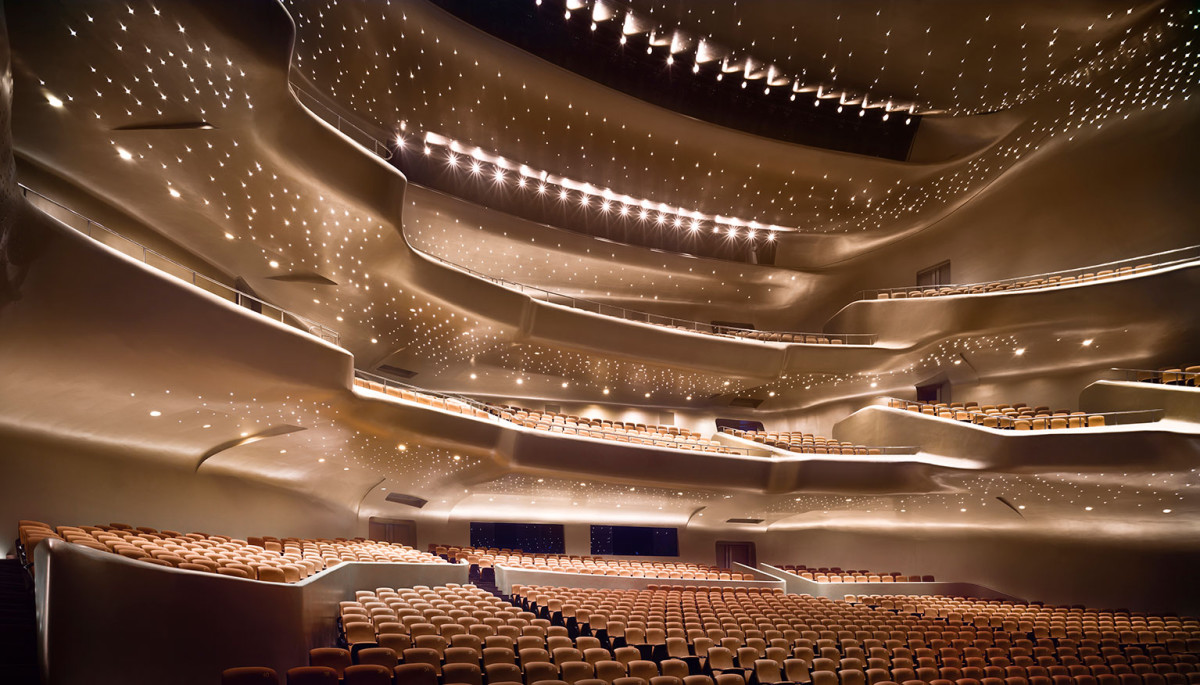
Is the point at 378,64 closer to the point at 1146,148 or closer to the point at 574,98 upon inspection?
the point at 574,98

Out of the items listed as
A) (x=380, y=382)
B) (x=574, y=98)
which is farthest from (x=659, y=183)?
(x=380, y=382)

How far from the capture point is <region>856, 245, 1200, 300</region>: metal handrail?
15227 millimetres

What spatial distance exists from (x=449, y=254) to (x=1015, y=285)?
581 inches

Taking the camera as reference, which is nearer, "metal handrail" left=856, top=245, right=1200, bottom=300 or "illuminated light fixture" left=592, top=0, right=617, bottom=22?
"illuminated light fixture" left=592, top=0, right=617, bottom=22

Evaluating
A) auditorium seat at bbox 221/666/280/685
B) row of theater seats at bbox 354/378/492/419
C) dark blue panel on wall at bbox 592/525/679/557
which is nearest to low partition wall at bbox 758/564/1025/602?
dark blue panel on wall at bbox 592/525/679/557

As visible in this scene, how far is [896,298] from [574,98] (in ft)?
33.8

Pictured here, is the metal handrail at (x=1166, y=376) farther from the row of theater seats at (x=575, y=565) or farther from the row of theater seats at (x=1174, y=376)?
the row of theater seats at (x=575, y=565)

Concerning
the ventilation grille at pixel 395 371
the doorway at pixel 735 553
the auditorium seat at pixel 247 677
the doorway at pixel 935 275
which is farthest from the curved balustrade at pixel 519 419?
the doorway at pixel 935 275

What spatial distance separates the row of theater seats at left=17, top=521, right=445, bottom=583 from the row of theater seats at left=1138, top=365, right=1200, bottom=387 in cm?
1465

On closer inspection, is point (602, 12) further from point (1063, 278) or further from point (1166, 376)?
point (1166, 376)

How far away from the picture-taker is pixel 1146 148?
16.5 metres

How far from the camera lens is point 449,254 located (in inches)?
709

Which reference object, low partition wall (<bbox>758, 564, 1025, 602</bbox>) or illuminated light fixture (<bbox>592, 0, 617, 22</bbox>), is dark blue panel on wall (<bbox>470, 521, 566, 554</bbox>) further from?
illuminated light fixture (<bbox>592, 0, 617, 22</bbox>)

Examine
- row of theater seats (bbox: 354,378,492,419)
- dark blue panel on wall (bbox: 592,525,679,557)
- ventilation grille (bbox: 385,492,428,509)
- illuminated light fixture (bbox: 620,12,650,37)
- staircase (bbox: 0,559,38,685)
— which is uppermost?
illuminated light fixture (bbox: 620,12,650,37)
